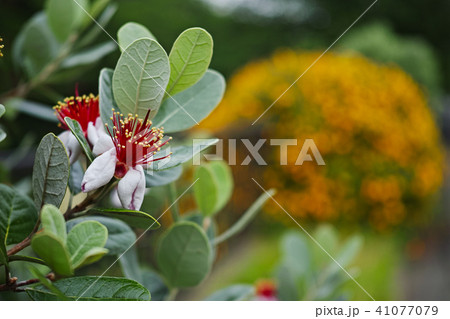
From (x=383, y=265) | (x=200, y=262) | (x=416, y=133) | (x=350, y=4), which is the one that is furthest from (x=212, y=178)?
(x=350, y=4)

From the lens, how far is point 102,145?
17.0 inches

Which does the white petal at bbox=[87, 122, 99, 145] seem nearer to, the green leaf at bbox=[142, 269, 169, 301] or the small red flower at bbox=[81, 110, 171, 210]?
the small red flower at bbox=[81, 110, 171, 210]

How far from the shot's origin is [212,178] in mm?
612

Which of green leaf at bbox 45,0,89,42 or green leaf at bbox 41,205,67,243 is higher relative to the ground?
green leaf at bbox 45,0,89,42

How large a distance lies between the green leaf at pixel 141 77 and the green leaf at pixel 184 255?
0.53ft

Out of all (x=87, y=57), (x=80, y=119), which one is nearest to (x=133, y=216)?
(x=80, y=119)

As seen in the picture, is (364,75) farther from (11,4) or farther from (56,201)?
(56,201)

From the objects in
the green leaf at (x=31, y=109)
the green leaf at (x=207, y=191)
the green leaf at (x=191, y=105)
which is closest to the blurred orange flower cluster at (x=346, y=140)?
the green leaf at (x=31, y=109)

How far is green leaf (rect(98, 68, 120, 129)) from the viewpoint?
1.45 ft

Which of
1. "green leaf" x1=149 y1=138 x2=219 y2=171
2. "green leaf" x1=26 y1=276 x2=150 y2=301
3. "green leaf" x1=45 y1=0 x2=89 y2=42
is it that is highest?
"green leaf" x1=45 y1=0 x2=89 y2=42

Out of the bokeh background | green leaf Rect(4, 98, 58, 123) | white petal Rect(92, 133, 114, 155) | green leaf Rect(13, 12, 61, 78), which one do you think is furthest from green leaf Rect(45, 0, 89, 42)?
the bokeh background

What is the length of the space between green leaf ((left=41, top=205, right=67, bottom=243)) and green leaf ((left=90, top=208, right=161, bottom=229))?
0.05 m

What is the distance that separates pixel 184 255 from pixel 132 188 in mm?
174
